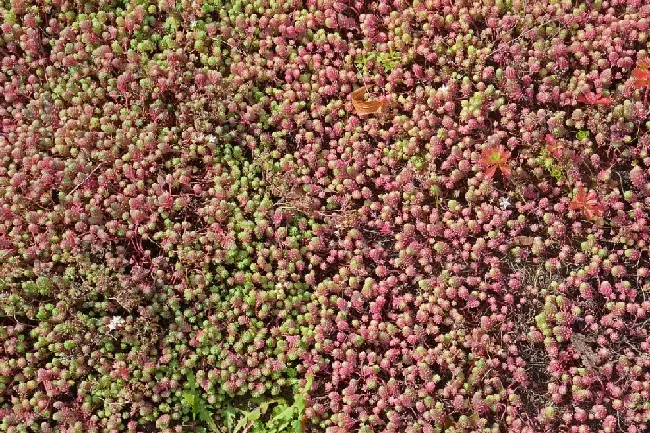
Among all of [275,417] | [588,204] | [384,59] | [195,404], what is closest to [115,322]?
[195,404]

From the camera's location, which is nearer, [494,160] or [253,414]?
[253,414]

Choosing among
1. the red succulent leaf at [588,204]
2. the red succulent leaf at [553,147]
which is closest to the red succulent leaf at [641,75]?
the red succulent leaf at [553,147]

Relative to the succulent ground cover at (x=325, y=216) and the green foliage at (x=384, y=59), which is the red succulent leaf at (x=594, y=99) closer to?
the succulent ground cover at (x=325, y=216)

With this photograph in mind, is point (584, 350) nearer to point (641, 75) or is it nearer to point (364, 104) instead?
point (641, 75)

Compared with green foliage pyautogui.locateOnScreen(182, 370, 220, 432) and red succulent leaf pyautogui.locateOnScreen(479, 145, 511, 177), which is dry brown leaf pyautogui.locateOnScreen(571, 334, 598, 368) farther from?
green foliage pyautogui.locateOnScreen(182, 370, 220, 432)

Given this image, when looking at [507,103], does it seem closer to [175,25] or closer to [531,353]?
[531,353]

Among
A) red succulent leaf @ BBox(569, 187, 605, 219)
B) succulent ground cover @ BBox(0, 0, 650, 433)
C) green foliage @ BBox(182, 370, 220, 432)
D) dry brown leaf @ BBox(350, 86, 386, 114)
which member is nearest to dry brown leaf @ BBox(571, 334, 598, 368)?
succulent ground cover @ BBox(0, 0, 650, 433)

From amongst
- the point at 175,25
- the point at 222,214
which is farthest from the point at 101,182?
the point at 175,25
